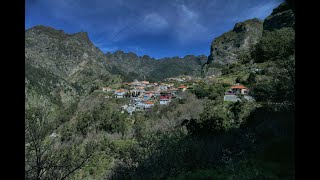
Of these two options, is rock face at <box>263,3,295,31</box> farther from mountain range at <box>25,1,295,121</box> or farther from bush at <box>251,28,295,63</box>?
mountain range at <box>25,1,295,121</box>

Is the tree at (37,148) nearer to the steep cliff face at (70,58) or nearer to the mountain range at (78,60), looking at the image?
the mountain range at (78,60)

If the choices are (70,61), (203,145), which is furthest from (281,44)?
(70,61)

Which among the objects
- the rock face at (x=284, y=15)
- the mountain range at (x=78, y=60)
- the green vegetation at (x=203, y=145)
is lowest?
the green vegetation at (x=203, y=145)

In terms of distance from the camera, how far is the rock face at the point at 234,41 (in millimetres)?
36825

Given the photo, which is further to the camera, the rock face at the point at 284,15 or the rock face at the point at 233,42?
the rock face at the point at 233,42

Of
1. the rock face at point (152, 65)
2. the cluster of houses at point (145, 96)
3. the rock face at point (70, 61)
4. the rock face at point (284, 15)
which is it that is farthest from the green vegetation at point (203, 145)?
the rock face at point (152, 65)

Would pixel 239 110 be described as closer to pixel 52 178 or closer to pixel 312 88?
pixel 52 178

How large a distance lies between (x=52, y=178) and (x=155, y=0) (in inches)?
168

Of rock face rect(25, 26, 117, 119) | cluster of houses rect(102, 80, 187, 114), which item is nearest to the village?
cluster of houses rect(102, 80, 187, 114)

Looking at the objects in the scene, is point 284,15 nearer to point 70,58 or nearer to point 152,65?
point 70,58

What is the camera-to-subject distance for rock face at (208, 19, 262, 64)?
121 ft

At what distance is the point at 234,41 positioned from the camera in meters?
42.4
